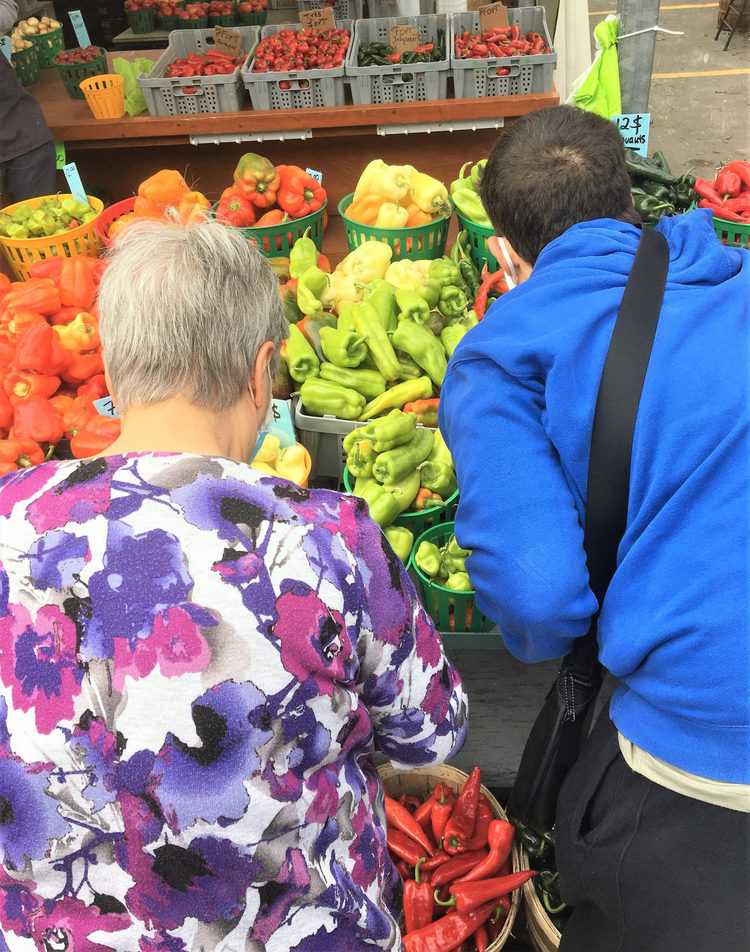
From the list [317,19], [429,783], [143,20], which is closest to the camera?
[429,783]

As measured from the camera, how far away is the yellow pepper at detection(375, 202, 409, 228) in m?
3.51

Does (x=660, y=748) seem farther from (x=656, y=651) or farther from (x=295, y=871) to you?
(x=295, y=871)

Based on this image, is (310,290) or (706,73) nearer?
(310,290)

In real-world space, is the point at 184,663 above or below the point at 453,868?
above

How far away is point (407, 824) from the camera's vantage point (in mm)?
2268

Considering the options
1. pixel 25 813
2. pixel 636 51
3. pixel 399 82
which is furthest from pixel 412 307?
pixel 25 813

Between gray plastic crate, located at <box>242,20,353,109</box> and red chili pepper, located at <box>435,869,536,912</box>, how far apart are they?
3.79 m

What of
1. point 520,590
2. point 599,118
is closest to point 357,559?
point 520,590

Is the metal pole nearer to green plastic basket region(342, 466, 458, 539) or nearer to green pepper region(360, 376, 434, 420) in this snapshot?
green pepper region(360, 376, 434, 420)

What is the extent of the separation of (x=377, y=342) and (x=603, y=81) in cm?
160

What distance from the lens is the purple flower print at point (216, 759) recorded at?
107 centimetres

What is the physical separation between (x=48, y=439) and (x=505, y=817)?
6.66 ft

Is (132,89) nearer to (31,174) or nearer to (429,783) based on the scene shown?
(31,174)

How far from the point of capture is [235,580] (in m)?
1.08
